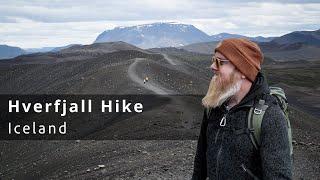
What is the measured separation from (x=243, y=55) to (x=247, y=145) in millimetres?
793

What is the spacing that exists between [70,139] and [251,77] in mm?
25176

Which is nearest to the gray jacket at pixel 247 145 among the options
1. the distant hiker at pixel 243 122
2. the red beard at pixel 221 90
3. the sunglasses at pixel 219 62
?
the distant hiker at pixel 243 122

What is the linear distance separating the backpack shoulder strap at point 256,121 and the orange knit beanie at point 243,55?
32cm

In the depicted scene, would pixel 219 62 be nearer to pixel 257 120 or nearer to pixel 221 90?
pixel 221 90

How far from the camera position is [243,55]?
4.39 metres

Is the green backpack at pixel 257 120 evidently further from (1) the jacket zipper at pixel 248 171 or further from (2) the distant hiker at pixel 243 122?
(1) the jacket zipper at pixel 248 171

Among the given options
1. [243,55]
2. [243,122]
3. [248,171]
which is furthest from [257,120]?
[243,55]

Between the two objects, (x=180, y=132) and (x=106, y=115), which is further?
(x=106, y=115)

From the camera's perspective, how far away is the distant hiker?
13.4 ft

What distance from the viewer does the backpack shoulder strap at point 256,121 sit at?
413 cm

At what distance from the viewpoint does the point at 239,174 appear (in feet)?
14.1

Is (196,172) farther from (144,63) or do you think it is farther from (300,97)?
(300,97)

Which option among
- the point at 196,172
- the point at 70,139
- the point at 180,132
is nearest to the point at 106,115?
the point at 70,139

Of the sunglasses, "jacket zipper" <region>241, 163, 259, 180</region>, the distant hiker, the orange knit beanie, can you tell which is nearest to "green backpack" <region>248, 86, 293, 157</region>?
the distant hiker
